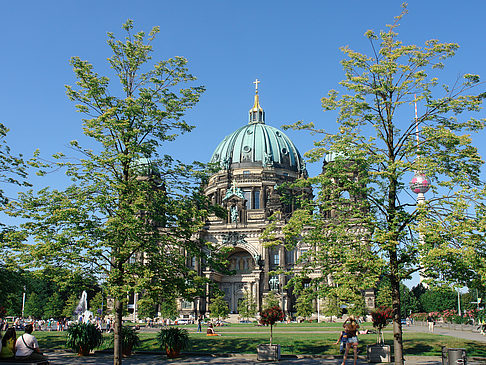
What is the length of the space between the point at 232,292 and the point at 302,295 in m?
69.7

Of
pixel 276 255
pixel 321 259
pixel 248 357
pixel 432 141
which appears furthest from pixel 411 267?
pixel 276 255

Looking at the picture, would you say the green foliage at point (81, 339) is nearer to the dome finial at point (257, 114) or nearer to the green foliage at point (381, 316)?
the green foliage at point (381, 316)

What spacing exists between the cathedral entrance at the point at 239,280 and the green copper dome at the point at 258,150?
710 inches

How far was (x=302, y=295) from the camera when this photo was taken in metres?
19.8

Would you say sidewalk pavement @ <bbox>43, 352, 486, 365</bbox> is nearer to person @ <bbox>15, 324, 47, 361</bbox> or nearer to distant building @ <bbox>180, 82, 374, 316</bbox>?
person @ <bbox>15, 324, 47, 361</bbox>

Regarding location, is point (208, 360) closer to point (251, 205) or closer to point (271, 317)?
point (271, 317)

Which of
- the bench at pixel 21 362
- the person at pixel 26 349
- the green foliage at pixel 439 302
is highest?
the person at pixel 26 349

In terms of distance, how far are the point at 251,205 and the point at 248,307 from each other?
2325 centimetres

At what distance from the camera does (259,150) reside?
329 feet

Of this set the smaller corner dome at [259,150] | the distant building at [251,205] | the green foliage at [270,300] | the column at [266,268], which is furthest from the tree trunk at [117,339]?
the smaller corner dome at [259,150]

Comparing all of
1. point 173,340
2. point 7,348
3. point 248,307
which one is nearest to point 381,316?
point 173,340

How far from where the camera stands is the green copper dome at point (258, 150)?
325 feet

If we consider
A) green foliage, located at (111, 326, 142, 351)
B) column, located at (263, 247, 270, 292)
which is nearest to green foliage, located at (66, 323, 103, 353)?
green foliage, located at (111, 326, 142, 351)

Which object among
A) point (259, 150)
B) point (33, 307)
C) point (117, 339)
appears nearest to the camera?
point (117, 339)
